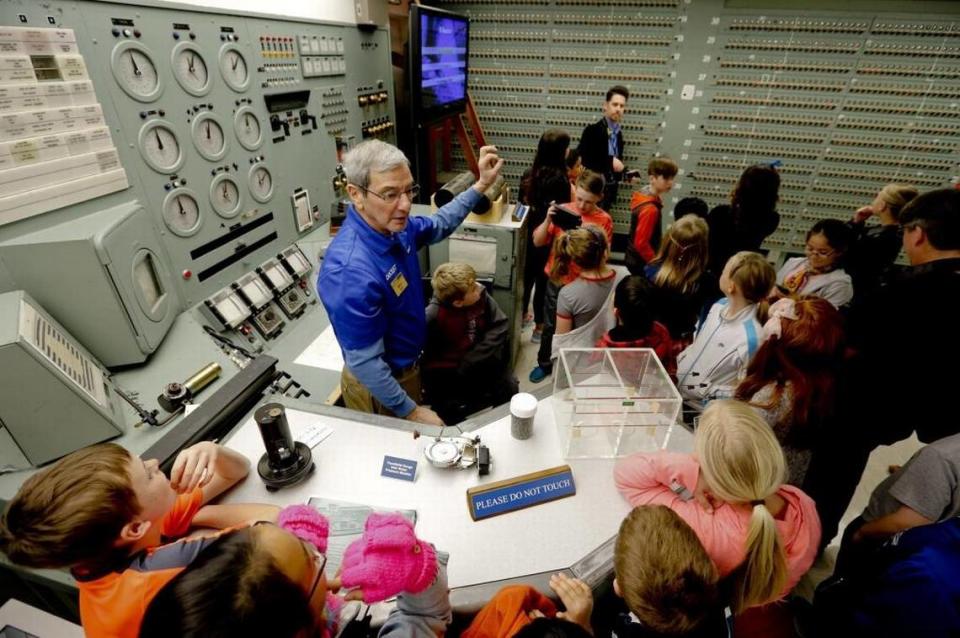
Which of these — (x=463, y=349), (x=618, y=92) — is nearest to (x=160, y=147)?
(x=463, y=349)

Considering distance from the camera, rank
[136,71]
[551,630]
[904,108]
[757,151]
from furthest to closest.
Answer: [757,151]
[904,108]
[136,71]
[551,630]

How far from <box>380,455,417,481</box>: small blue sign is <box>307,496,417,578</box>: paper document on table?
0.10 m

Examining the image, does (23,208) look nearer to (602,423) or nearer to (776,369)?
(602,423)

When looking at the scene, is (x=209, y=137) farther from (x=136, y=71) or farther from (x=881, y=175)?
(x=881, y=175)

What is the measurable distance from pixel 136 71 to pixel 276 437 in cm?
158

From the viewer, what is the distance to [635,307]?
5.63 feet

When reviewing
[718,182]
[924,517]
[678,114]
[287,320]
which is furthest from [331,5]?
[924,517]

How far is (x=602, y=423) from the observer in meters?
1.36

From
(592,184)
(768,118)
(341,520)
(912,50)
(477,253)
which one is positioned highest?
(912,50)

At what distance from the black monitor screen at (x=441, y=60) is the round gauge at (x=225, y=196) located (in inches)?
48.0

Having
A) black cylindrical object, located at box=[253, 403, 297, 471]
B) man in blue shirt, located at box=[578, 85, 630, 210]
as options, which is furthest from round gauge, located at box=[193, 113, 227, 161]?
man in blue shirt, located at box=[578, 85, 630, 210]

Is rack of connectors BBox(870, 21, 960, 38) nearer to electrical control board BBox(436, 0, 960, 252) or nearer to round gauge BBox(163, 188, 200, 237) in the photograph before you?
electrical control board BBox(436, 0, 960, 252)

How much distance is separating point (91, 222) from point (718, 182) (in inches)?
182

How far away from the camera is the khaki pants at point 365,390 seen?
193cm
